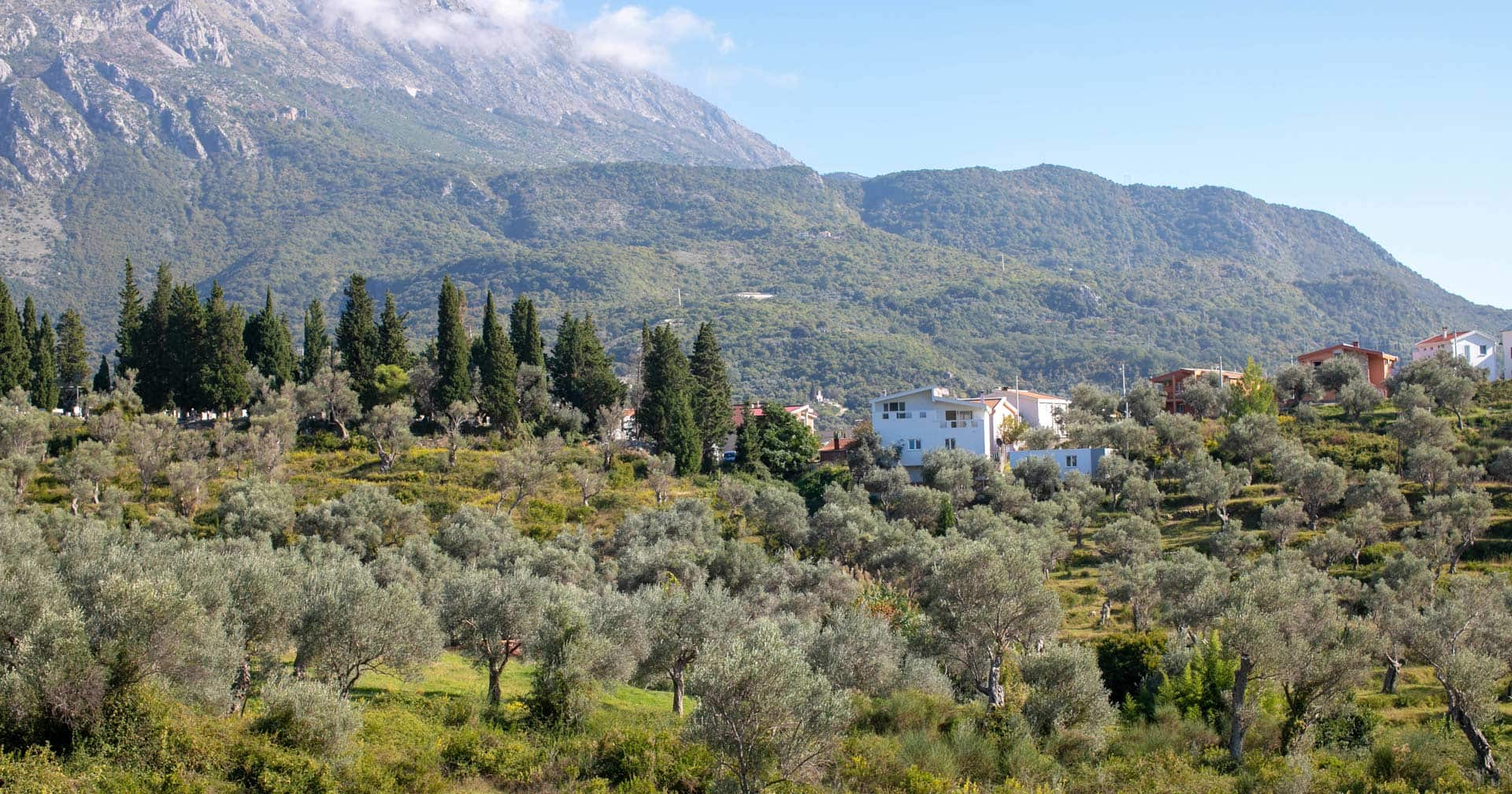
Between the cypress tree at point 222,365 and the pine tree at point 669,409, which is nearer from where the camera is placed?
the cypress tree at point 222,365

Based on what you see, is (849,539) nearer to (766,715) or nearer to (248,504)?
(248,504)

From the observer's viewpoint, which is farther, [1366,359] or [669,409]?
[1366,359]

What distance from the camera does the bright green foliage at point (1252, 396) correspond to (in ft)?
220

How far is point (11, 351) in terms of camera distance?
5650 cm

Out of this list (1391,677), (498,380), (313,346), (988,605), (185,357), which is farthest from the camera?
(313,346)

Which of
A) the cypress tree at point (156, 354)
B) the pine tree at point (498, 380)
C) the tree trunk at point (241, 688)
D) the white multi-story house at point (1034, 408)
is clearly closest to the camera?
the tree trunk at point (241, 688)

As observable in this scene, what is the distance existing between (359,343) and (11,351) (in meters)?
16.0

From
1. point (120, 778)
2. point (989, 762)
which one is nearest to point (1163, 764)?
point (989, 762)

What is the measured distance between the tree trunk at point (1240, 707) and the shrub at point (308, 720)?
19.2 metres

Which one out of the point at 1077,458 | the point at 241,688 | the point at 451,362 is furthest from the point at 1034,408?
the point at 241,688

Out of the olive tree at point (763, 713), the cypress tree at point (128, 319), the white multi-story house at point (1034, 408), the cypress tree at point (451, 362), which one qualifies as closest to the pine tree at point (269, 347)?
the cypress tree at point (128, 319)

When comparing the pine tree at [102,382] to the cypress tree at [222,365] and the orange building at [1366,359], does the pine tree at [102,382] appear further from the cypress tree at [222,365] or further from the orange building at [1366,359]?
the orange building at [1366,359]

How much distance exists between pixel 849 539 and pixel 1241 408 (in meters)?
31.3

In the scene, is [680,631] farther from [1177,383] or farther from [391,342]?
[1177,383]
